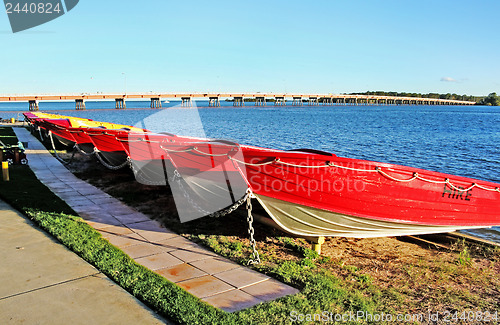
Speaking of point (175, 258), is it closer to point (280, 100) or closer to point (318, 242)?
point (318, 242)

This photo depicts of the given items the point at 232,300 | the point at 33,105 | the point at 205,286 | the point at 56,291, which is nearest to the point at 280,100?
the point at 33,105

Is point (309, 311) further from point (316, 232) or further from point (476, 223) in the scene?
point (476, 223)

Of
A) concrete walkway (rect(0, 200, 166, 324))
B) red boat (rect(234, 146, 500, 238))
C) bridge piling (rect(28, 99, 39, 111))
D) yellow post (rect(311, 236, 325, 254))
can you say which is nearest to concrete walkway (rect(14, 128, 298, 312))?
concrete walkway (rect(0, 200, 166, 324))

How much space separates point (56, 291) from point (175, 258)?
177cm

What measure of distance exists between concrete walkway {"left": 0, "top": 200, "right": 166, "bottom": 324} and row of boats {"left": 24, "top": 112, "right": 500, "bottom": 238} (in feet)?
8.39

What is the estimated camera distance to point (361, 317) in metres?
4.27

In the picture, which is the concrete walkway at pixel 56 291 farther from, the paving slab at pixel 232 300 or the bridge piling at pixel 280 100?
the bridge piling at pixel 280 100

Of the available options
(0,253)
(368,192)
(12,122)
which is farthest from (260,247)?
(12,122)

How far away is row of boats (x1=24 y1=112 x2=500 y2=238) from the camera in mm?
6145

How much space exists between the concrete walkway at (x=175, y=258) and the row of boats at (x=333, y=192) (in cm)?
106

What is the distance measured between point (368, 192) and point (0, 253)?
5.72 metres

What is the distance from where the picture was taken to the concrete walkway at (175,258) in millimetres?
4727

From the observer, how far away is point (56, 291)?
4.52m

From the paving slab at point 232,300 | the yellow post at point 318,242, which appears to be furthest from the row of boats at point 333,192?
the paving slab at point 232,300
